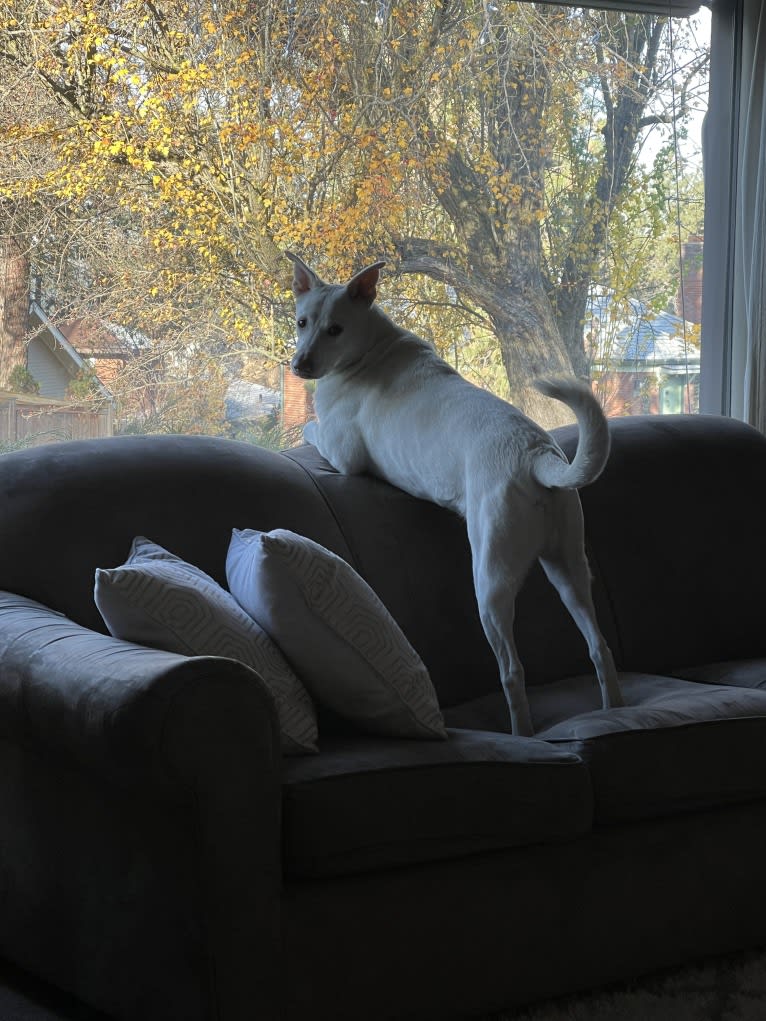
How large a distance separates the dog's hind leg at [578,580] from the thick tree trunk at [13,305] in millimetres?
1825

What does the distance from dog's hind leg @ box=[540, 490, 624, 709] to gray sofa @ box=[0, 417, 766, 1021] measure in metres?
0.10

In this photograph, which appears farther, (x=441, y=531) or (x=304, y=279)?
(x=304, y=279)

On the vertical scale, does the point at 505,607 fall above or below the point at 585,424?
below

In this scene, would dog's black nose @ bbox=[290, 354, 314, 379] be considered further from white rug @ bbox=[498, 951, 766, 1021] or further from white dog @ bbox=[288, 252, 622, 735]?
Result: white rug @ bbox=[498, 951, 766, 1021]

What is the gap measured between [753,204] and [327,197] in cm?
141

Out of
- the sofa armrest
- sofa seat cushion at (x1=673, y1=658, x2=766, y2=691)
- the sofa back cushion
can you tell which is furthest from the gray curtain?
the sofa armrest

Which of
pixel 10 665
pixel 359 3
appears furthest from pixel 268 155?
pixel 10 665

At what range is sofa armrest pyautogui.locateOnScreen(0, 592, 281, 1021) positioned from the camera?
1.37 metres

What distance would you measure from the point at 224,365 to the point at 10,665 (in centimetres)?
207

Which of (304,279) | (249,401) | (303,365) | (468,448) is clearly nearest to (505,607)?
(468,448)

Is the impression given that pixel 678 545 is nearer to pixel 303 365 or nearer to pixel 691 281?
pixel 303 365

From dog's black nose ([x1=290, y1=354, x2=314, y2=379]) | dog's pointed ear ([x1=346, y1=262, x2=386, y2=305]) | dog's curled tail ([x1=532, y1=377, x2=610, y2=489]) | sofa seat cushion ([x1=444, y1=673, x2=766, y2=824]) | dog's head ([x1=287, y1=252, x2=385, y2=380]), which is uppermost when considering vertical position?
dog's pointed ear ([x1=346, y1=262, x2=386, y2=305])

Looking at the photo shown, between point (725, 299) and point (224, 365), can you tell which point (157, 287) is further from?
point (725, 299)

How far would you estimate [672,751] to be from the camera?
182 centimetres
